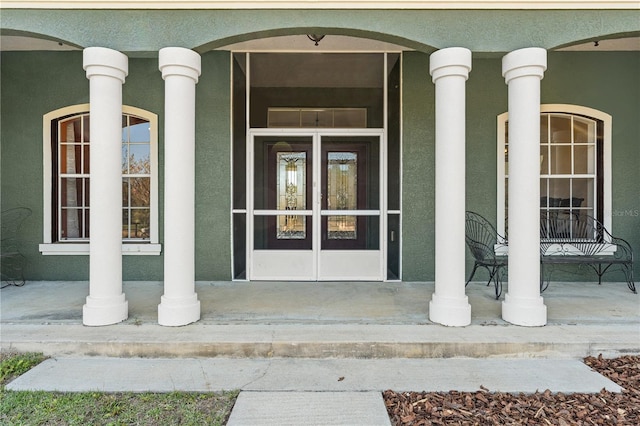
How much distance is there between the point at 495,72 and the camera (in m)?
5.48

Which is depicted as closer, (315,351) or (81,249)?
(315,351)

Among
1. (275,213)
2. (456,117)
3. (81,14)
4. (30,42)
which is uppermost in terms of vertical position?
(30,42)

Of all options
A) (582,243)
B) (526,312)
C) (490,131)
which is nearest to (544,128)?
(490,131)

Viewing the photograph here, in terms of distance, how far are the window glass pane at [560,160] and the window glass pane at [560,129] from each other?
0.10m

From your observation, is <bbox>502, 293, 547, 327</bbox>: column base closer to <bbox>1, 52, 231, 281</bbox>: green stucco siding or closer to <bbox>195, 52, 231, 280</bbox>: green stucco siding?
<bbox>195, 52, 231, 280</bbox>: green stucco siding

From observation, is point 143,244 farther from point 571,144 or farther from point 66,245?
point 571,144

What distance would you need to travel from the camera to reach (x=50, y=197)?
17.9ft

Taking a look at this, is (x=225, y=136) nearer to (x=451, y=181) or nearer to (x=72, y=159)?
(x=72, y=159)

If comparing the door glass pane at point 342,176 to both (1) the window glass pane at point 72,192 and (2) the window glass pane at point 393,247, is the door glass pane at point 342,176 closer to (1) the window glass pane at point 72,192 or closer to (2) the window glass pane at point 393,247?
(2) the window glass pane at point 393,247

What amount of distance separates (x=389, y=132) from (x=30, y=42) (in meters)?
4.98

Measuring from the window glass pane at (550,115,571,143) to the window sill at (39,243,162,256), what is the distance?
578 cm

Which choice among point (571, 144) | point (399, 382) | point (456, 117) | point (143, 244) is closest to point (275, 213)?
point (143, 244)
